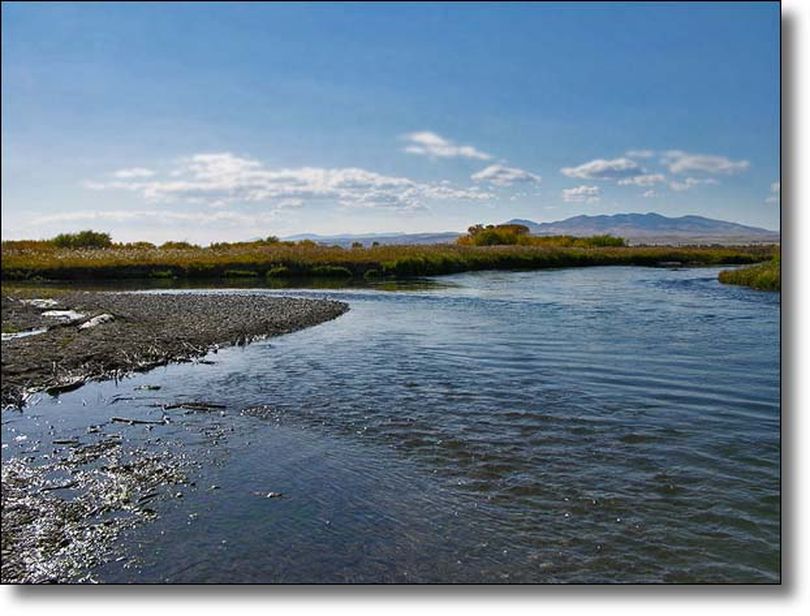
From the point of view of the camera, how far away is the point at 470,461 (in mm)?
8547

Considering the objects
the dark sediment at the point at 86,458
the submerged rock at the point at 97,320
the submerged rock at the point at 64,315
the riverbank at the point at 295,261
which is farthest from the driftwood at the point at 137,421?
the riverbank at the point at 295,261

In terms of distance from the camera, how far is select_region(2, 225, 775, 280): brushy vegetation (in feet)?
143

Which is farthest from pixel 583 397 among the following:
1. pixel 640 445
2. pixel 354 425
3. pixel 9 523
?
pixel 9 523

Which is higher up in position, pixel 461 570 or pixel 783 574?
pixel 783 574

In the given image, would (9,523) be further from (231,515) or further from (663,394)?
(663,394)

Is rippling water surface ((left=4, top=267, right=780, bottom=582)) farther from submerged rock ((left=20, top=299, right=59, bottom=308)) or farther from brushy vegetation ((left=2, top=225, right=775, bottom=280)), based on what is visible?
brushy vegetation ((left=2, top=225, right=775, bottom=280))

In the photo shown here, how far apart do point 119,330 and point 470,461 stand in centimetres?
1302

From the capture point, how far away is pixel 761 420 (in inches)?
392

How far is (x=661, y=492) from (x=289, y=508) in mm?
4096

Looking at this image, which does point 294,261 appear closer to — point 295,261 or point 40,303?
point 295,261

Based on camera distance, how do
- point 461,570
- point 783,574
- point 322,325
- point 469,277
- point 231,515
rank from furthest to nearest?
point 469,277, point 322,325, point 231,515, point 461,570, point 783,574

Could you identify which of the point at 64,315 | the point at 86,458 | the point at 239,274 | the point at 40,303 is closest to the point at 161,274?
the point at 239,274

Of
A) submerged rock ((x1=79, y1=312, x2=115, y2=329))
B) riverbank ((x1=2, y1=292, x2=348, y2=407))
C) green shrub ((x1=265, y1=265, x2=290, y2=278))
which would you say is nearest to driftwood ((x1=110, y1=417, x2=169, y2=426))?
riverbank ((x1=2, y1=292, x2=348, y2=407))

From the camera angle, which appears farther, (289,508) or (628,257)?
(628,257)
